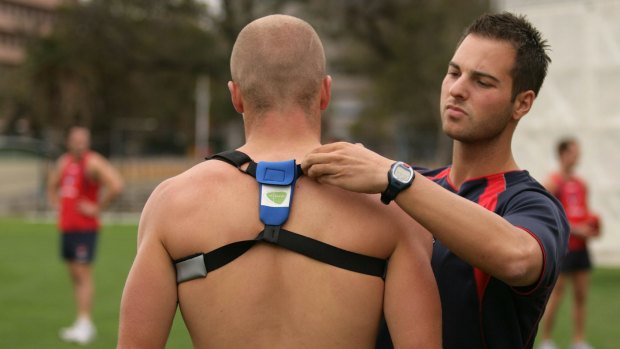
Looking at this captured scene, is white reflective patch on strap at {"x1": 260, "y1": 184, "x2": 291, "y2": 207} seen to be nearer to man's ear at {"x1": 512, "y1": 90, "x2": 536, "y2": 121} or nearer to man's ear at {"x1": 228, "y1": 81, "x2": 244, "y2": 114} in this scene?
man's ear at {"x1": 228, "y1": 81, "x2": 244, "y2": 114}

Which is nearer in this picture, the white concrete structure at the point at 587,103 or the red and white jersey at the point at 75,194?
the red and white jersey at the point at 75,194

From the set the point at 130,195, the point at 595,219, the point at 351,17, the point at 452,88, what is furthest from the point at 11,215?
the point at 452,88

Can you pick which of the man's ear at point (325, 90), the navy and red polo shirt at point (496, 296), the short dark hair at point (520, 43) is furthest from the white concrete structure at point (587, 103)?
the man's ear at point (325, 90)

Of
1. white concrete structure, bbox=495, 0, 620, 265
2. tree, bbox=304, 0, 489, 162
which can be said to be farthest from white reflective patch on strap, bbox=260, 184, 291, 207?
tree, bbox=304, 0, 489, 162

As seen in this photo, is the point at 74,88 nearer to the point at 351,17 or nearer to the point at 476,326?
the point at 351,17

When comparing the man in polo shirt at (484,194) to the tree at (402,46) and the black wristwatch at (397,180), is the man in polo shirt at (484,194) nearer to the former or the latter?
the black wristwatch at (397,180)

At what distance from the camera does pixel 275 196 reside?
2.55 metres

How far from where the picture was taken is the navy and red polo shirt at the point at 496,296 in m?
2.80

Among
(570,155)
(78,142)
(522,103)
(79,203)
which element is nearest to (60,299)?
(79,203)

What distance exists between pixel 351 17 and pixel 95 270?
21.6 metres

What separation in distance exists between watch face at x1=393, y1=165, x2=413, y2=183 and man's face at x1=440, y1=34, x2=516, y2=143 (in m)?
0.53

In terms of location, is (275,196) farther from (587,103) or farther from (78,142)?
(587,103)

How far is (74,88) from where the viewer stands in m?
36.9

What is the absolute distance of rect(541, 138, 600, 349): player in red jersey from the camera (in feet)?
28.7
